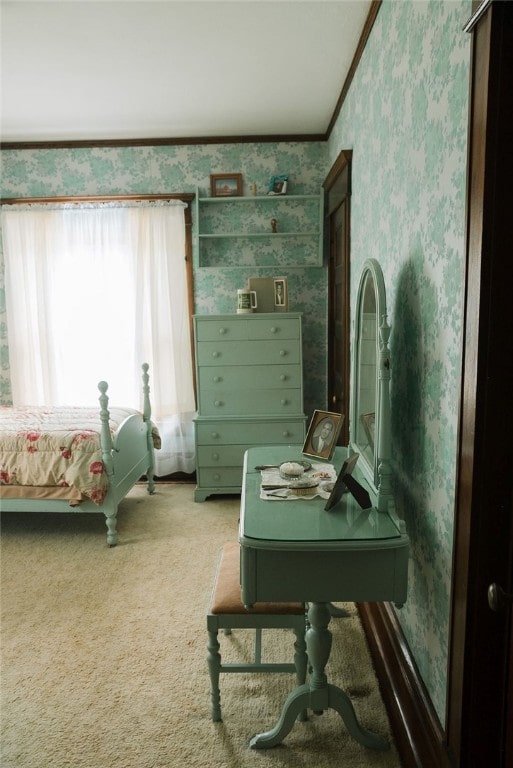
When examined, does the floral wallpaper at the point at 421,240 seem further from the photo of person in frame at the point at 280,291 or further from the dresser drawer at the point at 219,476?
the dresser drawer at the point at 219,476

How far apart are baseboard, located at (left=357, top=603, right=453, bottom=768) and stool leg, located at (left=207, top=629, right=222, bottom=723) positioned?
0.61 meters

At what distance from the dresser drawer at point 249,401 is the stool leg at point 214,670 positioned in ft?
7.29

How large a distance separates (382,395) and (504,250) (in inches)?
23.8

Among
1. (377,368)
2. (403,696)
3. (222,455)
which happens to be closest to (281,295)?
(222,455)

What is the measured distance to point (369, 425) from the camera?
1.96 m

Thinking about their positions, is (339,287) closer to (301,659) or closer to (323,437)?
(323,437)

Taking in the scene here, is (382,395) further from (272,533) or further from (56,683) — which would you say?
(56,683)

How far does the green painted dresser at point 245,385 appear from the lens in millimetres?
3887

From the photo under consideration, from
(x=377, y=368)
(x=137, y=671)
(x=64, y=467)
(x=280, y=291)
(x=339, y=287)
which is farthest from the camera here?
(x=280, y=291)

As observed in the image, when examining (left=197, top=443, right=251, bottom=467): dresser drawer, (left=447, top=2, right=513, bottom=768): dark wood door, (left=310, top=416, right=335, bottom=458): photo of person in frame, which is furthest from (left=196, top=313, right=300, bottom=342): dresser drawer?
(left=447, top=2, right=513, bottom=768): dark wood door

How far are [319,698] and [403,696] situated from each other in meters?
0.30

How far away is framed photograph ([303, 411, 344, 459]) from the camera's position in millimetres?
2178

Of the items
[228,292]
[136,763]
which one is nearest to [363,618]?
[136,763]

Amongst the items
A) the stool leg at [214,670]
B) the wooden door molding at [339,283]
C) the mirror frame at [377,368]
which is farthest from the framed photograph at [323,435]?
the wooden door molding at [339,283]
